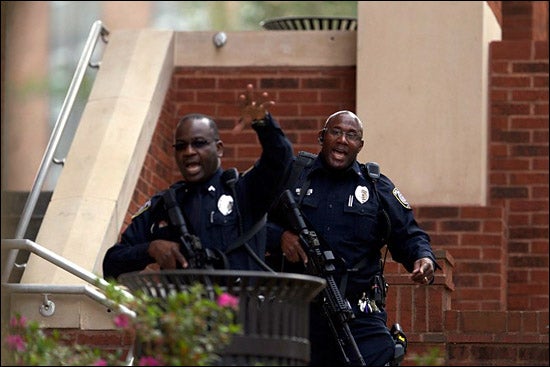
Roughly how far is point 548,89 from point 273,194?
18.5ft

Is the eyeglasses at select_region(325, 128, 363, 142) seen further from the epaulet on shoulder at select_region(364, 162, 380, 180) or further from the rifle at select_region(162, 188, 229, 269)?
the rifle at select_region(162, 188, 229, 269)

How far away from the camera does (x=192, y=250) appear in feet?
21.8

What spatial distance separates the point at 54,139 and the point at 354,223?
3377 mm

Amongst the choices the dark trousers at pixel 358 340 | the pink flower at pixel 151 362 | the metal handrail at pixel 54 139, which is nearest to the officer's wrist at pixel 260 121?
Result: the dark trousers at pixel 358 340

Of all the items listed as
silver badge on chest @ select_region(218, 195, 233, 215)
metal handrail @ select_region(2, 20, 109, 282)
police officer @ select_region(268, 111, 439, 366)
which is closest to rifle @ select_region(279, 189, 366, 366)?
police officer @ select_region(268, 111, 439, 366)

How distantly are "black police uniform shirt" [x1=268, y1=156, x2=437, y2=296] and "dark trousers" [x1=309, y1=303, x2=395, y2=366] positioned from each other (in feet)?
0.49

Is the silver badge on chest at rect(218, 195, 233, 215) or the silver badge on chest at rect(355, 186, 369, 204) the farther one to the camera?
the silver badge on chest at rect(355, 186, 369, 204)

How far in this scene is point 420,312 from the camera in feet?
31.7

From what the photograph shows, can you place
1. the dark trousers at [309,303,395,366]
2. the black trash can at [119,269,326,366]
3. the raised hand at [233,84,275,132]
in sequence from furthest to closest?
the dark trousers at [309,303,395,366] → the raised hand at [233,84,275,132] → the black trash can at [119,269,326,366]

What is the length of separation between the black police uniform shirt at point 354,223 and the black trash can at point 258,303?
211 centimetres

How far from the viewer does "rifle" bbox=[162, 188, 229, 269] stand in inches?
261

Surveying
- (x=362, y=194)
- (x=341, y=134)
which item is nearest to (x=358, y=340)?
(x=362, y=194)

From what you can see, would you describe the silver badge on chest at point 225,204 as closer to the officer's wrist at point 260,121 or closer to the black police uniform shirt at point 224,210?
the black police uniform shirt at point 224,210

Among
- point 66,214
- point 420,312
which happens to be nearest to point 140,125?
point 66,214
